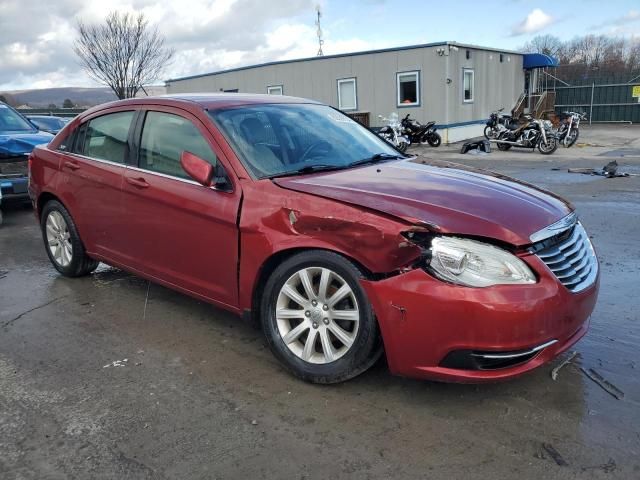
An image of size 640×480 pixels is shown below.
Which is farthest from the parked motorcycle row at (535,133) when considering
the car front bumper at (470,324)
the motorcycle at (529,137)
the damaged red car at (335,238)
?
the car front bumper at (470,324)

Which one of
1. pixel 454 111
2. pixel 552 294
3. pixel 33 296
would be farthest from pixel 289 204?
pixel 454 111

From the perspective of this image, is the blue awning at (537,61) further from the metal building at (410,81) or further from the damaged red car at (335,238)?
the damaged red car at (335,238)

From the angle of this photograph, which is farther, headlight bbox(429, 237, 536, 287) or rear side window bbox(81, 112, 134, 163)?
rear side window bbox(81, 112, 134, 163)

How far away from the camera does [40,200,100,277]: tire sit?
5027mm

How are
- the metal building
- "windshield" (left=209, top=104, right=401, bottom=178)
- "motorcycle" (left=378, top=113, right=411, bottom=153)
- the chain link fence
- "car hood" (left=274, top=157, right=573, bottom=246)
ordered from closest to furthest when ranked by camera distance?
"car hood" (left=274, top=157, right=573, bottom=246) < "windshield" (left=209, top=104, right=401, bottom=178) < "motorcycle" (left=378, top=113, right=411, bottom=153) < the metal building < the chain link fence

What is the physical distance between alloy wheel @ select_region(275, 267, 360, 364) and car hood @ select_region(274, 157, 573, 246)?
18.5 inches

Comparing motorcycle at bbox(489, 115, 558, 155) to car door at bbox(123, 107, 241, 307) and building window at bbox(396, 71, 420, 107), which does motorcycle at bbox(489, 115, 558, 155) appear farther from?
car door at bbox(123, 107, 241, 307)

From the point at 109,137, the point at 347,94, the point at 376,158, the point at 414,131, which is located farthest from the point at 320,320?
the point at 347,94

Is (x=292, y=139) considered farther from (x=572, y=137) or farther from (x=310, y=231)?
(x=572, y=137)

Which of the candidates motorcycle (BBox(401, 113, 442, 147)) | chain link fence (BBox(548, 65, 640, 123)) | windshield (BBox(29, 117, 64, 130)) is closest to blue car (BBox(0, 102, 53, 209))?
windshield (BBox(29, 117, 64, 130))

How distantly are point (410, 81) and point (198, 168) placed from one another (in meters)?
18.4

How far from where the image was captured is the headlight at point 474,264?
8.98ft

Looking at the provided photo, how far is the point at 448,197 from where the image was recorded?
3082 mm

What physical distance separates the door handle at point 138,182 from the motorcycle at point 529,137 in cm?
1439
